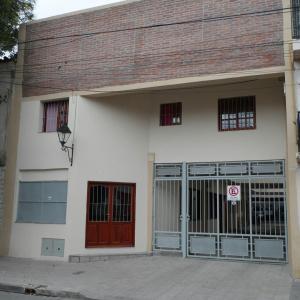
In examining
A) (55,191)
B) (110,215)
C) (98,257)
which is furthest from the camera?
(110,215)

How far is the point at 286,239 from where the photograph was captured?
11828mm

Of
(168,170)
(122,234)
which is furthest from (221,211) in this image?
(122,234)

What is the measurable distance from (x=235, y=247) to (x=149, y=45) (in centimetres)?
623

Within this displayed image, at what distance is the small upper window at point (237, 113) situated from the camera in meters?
12.9

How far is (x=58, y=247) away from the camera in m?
12.7

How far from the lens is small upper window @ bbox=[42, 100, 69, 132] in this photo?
13594mm

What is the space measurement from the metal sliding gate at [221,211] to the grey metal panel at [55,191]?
2.86 meters

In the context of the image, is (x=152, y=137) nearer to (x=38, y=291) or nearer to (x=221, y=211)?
(x=221, y=211)

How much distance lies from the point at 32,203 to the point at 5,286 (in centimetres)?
420

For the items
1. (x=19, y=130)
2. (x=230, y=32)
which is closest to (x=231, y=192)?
(x=230, y=32)

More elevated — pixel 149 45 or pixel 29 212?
pixel 149 45

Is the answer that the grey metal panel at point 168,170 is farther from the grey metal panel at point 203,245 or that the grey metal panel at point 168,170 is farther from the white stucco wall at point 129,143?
the grey metal panel at point 203,245

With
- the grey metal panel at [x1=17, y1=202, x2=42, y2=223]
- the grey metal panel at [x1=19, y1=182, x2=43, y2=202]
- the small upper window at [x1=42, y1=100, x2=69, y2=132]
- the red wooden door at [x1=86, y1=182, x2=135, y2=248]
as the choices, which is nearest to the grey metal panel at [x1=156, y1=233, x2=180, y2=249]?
the red wooden door at [x1=86, y1=182, x2=135, y2=248]

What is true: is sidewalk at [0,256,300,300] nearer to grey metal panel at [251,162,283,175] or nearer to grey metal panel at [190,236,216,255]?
grey metal panel at [190,236,216,255]
